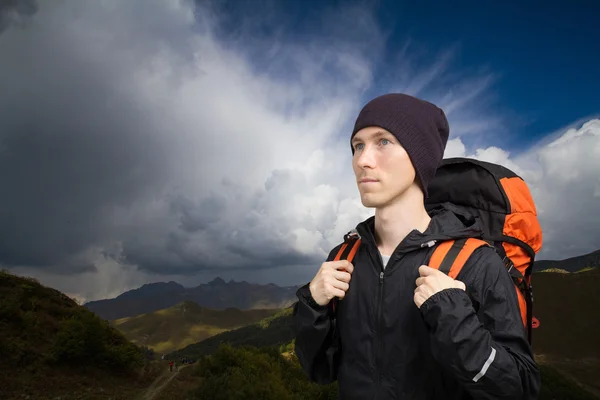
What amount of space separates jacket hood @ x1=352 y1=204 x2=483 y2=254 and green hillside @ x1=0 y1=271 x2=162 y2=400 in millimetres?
18693

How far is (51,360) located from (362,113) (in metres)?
22.6

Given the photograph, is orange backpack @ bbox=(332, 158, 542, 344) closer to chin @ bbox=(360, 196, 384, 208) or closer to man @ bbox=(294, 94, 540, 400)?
man @ bbox=(294, 94, 540, 400)

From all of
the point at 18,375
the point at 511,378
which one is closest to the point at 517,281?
the point at 511,378

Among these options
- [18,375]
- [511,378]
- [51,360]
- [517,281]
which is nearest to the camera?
[511,378]

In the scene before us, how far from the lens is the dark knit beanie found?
95.5 inches

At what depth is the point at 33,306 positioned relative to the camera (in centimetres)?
2484

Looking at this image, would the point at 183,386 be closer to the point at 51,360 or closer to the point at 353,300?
the point at 51,360

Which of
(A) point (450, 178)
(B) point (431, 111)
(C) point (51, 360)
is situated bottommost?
(C) point (51, 360)

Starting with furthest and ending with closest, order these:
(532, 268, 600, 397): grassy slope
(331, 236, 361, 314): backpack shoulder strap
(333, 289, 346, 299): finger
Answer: (532, 268, 600, 397): grassy slope
(331, 236, 361, 314): backpack shoulder strap
(333, 289, 346, 299): finger

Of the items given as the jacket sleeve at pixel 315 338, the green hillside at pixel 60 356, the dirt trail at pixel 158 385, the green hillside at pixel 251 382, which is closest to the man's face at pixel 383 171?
the jacket sleeve at pixel 315 338

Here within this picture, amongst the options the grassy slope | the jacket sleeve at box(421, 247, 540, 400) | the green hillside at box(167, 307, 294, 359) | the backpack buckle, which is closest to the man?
the jacket sleeve at box(421, 247, 540, 400)

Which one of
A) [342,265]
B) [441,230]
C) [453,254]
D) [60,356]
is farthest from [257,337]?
[453,254]

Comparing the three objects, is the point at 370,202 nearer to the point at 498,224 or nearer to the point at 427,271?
the point at 427,271

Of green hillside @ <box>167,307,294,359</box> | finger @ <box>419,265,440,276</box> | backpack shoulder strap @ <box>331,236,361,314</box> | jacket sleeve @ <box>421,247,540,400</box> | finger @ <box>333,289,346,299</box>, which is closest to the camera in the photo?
jacket sleeve @ <box>421,247,540,400</box>
